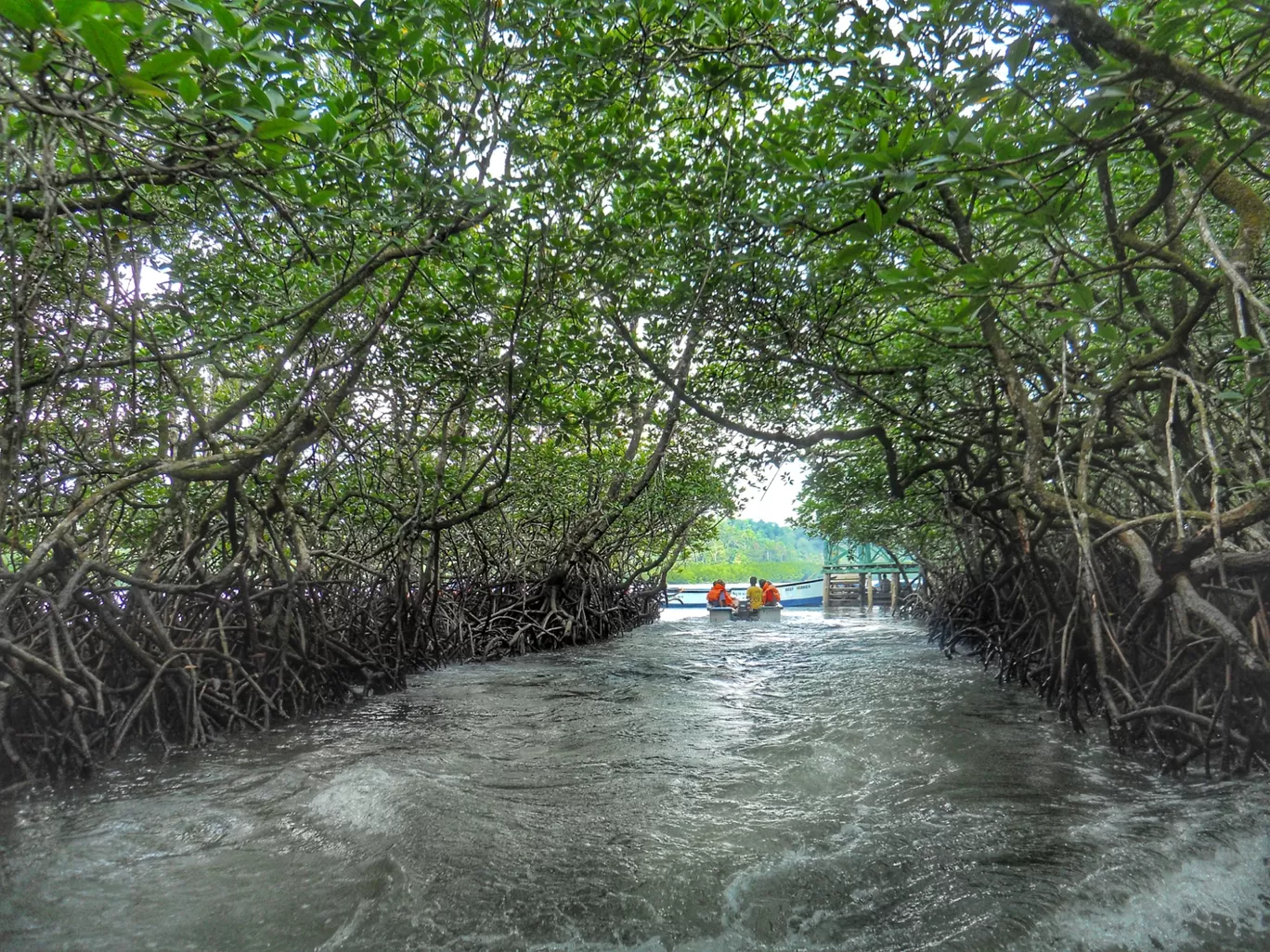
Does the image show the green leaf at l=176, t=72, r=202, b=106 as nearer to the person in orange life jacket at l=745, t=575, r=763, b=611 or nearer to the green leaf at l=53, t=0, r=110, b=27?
the green leaf at l=53, t=0, r=110, b=27

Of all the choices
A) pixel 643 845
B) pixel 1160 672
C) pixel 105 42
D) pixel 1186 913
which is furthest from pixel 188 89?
pixel 1160 672

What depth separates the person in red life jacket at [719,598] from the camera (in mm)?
19781

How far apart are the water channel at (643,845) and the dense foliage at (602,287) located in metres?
0.58

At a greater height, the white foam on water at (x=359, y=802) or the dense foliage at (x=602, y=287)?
the dense foliage at (x=602, y=287)

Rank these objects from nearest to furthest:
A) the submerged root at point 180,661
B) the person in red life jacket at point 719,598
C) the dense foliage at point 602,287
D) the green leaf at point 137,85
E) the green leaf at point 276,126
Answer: the green leaf at point 137,85 < the green leaf at point 276,126 < the dense foliage at point 602,287 < the submerged root at point 180,661 < the person in red life jacket at point 719,598

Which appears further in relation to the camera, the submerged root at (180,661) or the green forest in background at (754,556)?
the green forest in background at (754,556)

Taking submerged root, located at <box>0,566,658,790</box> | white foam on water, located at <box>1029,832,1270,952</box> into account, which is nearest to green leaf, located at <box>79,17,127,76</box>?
submerged root, located at <box>0,566,658,790</box>

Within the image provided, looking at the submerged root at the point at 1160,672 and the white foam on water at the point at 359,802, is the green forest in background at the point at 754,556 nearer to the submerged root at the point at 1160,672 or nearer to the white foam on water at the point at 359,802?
the submerged root at the point at 1160,672

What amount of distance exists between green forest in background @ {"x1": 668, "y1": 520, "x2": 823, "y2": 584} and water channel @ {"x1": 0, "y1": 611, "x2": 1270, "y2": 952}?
36.1m

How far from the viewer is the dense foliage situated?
2.33m

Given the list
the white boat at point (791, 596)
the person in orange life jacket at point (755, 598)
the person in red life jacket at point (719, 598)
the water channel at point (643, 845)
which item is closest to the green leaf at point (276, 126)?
the water channel at point (643, 845)


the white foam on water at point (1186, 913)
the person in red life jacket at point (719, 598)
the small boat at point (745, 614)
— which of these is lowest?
the white foam on water at point (1186, 913)

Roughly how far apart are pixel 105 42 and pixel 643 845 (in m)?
3.37

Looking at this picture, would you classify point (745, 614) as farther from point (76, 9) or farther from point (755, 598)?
point (76, 9)
